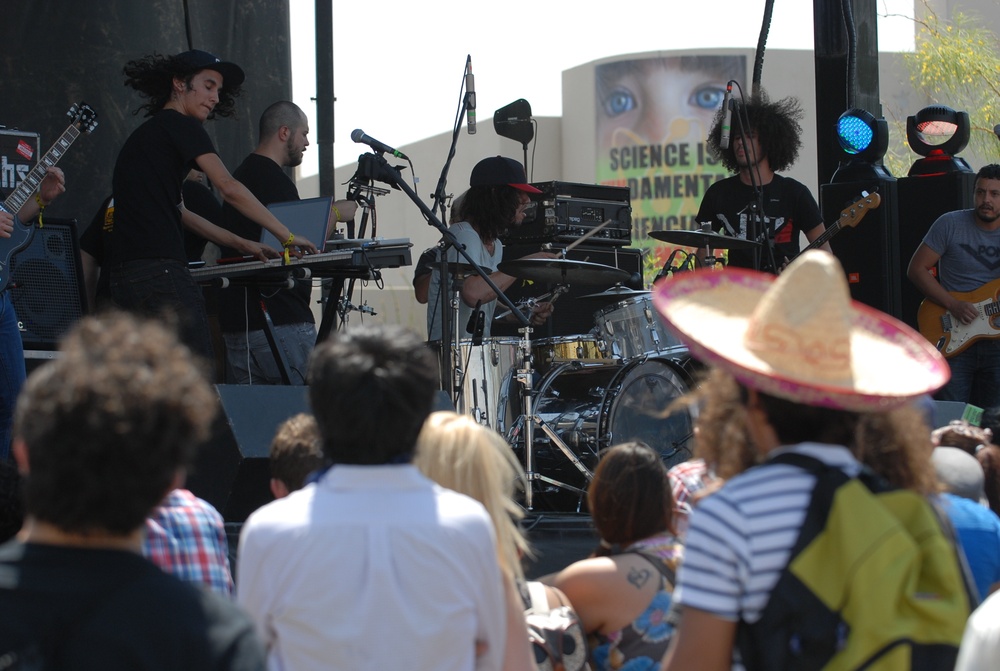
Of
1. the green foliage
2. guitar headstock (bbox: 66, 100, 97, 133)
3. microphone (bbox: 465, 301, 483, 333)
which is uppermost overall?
the green foliage

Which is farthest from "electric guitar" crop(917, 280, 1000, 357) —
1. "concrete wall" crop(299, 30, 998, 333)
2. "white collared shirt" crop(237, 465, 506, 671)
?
"concrete wall" crop(299, 30, 998, 333)

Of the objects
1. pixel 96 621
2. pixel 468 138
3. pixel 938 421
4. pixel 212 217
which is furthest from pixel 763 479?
pixel 468 138

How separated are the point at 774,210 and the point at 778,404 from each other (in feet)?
16.4

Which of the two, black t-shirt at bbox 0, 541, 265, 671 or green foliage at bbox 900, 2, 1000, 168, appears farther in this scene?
green foliage at bbox 900, 2, 1000, 168

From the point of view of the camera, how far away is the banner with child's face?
3475 cm

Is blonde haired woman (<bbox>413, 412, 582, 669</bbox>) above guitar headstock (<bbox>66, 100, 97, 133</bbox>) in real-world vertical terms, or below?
below

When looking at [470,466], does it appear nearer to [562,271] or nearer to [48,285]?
[562,271]

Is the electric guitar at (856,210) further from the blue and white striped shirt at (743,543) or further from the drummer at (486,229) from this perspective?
the blue and white striped shirt at (743,543)

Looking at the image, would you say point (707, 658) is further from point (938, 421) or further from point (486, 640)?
point (938, 421)

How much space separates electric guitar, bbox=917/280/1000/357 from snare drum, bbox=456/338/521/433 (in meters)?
2.39

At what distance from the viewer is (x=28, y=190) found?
531 cm

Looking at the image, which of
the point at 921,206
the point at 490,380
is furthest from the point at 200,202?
the point at 921,206

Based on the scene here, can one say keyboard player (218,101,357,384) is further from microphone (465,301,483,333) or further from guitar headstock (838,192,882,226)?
guitar headstock (838,192,882,226)

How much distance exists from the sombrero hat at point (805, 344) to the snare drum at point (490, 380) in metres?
3.88
